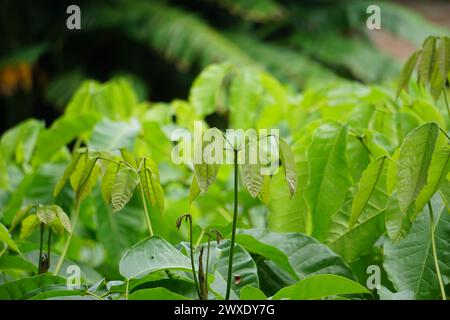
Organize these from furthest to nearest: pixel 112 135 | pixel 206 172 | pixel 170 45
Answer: pixel 170 45 < pixel 112 135 < pixel 206 172

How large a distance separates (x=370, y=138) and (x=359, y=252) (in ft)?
0.30

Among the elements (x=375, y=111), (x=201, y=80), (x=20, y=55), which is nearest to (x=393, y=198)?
(x=375, y=111)

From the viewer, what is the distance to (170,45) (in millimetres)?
3939

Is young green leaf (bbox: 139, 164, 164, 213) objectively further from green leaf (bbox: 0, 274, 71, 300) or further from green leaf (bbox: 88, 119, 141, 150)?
green leaf (bbox: 88, 119, 141, 150)

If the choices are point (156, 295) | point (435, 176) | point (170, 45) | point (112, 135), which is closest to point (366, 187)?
point (435, 176)

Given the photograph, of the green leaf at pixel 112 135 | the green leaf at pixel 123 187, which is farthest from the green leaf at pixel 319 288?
the green leaf at pixel 112 135

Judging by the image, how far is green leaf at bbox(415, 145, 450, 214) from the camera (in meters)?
0.40

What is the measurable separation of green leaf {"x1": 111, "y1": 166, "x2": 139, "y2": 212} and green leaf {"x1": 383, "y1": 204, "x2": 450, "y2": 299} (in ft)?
0.59

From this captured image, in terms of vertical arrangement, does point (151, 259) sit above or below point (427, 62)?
below

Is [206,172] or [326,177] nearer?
[206,172]

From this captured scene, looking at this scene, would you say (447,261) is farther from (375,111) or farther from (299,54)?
(299,54)

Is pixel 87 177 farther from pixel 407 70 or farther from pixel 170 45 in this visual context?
pixel 170 45

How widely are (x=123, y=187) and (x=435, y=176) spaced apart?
19 cm

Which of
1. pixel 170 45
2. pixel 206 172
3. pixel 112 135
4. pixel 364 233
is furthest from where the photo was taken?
pixel 170 45
